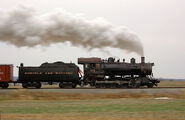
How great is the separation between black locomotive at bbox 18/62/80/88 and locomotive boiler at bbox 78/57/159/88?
162cm

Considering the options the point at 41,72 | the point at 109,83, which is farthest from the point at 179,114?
the point at 41,72

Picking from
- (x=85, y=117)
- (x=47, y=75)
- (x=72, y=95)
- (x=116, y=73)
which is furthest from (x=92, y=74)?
(x=85, y=117)

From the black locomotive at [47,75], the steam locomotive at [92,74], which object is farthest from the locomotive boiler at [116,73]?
the black locomotive at [47,75]

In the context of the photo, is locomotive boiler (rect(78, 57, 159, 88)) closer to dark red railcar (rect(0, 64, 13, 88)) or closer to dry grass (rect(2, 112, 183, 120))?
dark red railcar (rect(0, 64, 13, 88))

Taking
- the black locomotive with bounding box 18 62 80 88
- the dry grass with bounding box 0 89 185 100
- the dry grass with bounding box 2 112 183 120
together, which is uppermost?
the black locomotive with bounding box 18 62 80 88

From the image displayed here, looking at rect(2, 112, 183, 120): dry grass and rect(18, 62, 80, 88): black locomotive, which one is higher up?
rect(18, 62, 80, 88): black locomotive

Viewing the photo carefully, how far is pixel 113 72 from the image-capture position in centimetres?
4294

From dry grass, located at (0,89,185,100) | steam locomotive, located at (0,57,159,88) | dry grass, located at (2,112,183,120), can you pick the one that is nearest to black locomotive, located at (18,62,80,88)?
steam locomotive, located at (0,57,159,88)

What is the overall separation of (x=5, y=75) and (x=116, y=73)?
45.9 feet

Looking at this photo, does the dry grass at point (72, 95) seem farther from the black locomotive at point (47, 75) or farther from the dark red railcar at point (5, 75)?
the dark red railcar at point (5, 75)

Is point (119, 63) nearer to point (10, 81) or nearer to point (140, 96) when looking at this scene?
point (140, 96)

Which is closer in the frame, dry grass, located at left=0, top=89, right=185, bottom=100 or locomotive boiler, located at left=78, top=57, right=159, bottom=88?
dry grass, located at left=0, top=89, right=185, bottom=100

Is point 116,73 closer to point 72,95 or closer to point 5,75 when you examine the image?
point 72,95

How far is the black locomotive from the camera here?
43188mm
